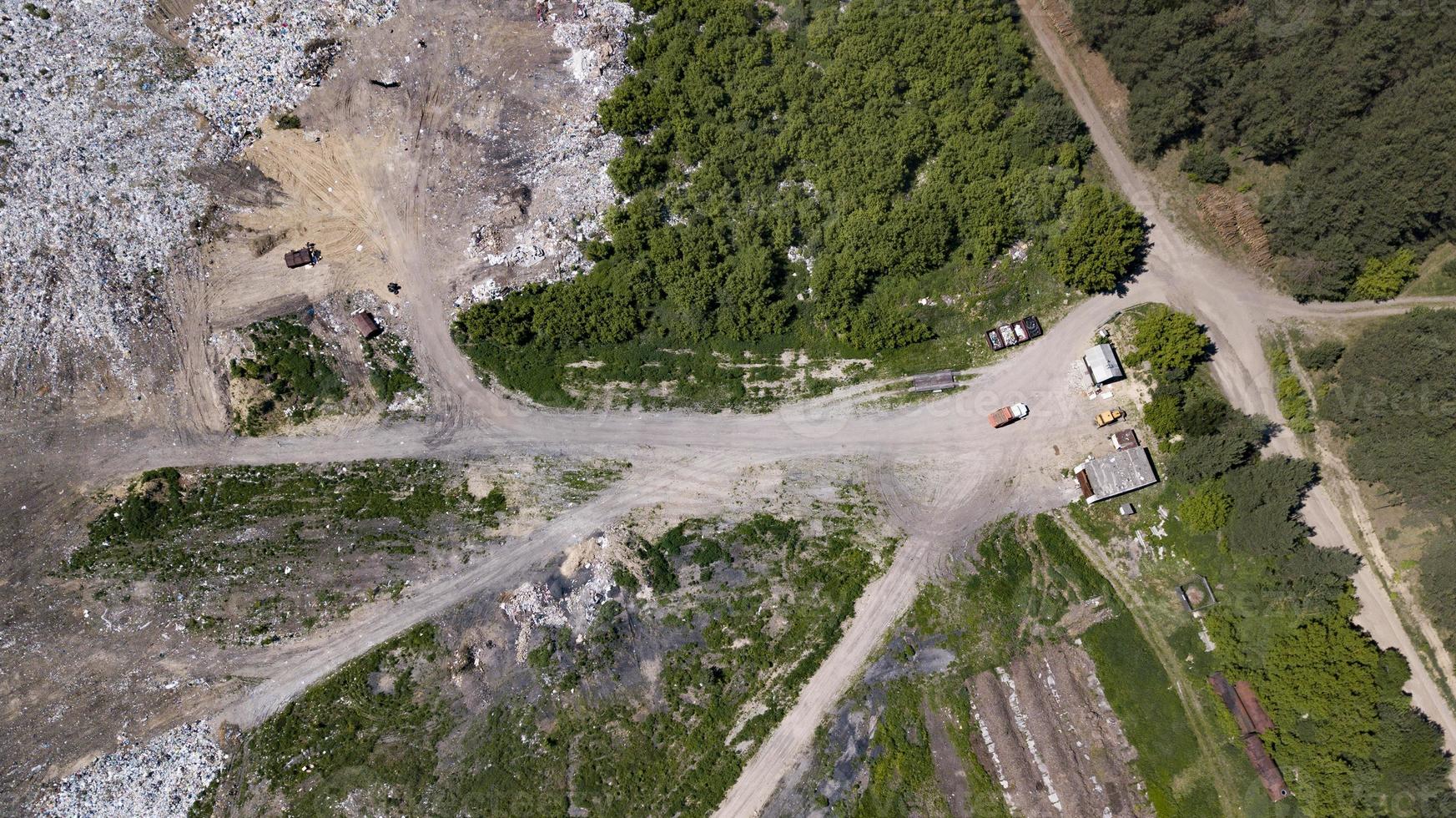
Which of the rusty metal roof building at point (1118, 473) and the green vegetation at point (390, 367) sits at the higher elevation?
the green vegetation at point (390, 367)

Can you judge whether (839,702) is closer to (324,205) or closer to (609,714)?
(609,714)

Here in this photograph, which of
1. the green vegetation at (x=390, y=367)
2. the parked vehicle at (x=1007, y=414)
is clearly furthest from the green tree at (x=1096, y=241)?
the green vegetation at (x=390, y=367)

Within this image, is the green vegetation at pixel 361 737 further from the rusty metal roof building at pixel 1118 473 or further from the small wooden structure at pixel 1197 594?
the small wooden structure at pixel 1197 594

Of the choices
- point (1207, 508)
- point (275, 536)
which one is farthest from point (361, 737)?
point (1207, 508)

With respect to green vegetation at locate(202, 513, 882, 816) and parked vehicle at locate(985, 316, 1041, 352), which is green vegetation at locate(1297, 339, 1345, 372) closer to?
parked vehicle at locate(985, 316, 1041, 352)

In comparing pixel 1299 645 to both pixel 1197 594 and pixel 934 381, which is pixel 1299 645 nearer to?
pixel 1197 594

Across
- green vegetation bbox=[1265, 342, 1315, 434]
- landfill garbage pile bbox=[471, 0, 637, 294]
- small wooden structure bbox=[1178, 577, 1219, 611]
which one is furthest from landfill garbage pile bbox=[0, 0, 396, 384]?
small wooden structure bbox=[1178, 577, 1219, 611]
